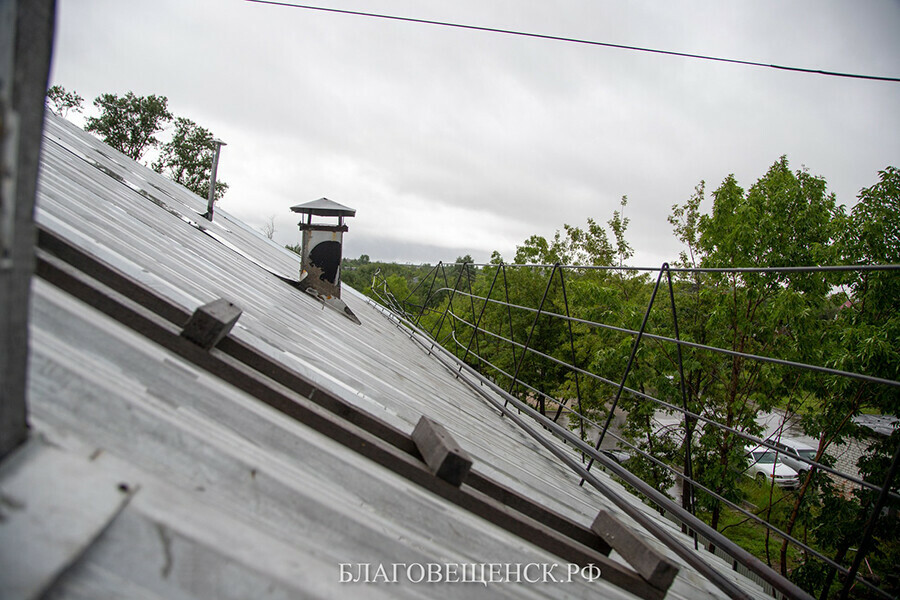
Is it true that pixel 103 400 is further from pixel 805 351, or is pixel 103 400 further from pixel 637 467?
pixel 637 467

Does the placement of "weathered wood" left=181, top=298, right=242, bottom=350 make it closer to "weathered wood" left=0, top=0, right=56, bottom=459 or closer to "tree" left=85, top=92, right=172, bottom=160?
"weathered wood" left=0, top=0, right=56, bottom=459

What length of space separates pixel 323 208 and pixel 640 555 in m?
5.30

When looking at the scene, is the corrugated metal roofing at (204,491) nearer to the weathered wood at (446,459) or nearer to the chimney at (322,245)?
the weathered wood at (446,459)

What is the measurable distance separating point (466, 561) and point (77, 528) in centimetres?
95

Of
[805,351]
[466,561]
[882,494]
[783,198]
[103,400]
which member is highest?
[783,198]

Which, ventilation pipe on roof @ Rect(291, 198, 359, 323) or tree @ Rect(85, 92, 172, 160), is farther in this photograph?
tree @ Rect(85, 92, 172, 160)

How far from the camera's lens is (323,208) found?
19.7 feet

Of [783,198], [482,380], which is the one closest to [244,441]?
[482,380]

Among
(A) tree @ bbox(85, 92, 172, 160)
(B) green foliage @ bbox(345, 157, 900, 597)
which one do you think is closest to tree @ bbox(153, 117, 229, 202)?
(A) tree @ bbox(85, 92, 172, 160)

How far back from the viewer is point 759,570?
2.06 m

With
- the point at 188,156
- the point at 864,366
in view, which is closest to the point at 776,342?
the point at 864,366

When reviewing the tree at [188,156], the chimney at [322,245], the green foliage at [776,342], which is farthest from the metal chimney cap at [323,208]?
the tree at [188,156]

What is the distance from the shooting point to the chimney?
592 centimetres

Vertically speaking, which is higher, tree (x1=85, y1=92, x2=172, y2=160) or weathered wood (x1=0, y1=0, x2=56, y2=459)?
tree (x1=85, y1=92, x2=172, y2=160)
